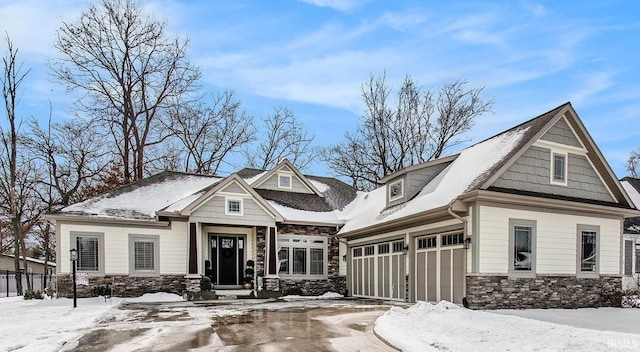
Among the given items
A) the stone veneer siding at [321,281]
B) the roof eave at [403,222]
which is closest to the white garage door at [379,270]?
the roof eave at [403,222]

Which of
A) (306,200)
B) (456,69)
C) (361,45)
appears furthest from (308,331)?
(456,69)

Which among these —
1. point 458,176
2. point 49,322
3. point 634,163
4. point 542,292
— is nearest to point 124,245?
point 49,322

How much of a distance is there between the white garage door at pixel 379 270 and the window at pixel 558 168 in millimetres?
4893

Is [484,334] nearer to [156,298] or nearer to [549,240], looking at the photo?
[549,240]

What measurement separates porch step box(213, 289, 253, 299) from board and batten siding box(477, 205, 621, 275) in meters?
9.16

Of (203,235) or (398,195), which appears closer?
(398,195)

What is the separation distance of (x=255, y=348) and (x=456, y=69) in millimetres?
26087

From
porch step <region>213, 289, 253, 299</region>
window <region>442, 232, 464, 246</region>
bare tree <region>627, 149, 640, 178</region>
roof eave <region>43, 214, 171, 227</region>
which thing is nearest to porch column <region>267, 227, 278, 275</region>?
porch step <region>213, 289, 253, 299</region>

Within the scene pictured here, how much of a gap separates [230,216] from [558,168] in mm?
11309

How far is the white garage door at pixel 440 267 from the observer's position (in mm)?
12477

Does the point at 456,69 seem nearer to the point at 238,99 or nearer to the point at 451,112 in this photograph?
the point at 451,112

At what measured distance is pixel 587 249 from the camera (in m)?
13.4

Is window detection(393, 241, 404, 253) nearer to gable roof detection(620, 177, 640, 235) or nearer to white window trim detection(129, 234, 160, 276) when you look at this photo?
white window trim detection(129, 234, 160, 276)

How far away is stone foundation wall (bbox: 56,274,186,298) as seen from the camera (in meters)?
16.1
